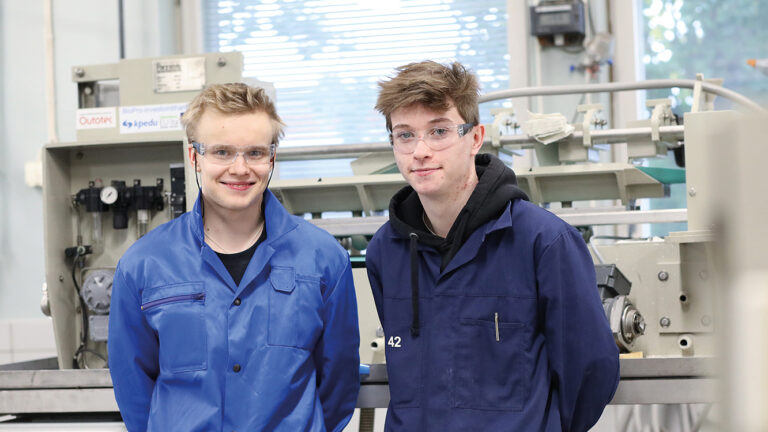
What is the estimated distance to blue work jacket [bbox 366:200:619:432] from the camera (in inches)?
54.1

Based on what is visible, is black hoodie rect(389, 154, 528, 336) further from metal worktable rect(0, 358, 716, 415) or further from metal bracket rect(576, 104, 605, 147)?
metal bracket rect(576, 104, 605, 147)

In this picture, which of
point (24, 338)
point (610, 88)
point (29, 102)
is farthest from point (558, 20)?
point (24, 338)

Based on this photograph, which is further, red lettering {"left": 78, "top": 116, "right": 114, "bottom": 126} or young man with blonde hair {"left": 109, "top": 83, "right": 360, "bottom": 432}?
red lettering {"left": 78, "top": 116, "right": 114, "bottom": 126}

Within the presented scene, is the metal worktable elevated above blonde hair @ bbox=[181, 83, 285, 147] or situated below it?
below

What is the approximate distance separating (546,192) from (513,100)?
154 centimetres

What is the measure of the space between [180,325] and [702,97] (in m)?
1.75

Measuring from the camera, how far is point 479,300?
1410 mm

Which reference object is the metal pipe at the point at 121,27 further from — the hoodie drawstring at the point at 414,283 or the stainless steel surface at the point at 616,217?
the hoodie drawstring at the point at 414,283

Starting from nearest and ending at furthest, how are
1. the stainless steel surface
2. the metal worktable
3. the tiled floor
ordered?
the metal worktable < the stainless steel surface < the tiled floor

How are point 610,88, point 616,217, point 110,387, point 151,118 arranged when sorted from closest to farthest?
point 110,387 < point 616,217 < point 151,118 < point 610,88

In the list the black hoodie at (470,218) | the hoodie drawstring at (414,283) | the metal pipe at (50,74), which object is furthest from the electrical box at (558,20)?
the hoodie drawstring at (414,283)

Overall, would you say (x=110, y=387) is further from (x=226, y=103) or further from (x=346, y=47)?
(x=346, y=47)

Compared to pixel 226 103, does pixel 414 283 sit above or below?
below

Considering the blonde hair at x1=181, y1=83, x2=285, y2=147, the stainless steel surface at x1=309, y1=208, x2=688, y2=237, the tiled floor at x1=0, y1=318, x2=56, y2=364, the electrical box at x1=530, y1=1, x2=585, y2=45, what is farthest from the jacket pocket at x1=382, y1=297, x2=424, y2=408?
the tiled floor at x1=0, y1=318, x2=56, y2=364
